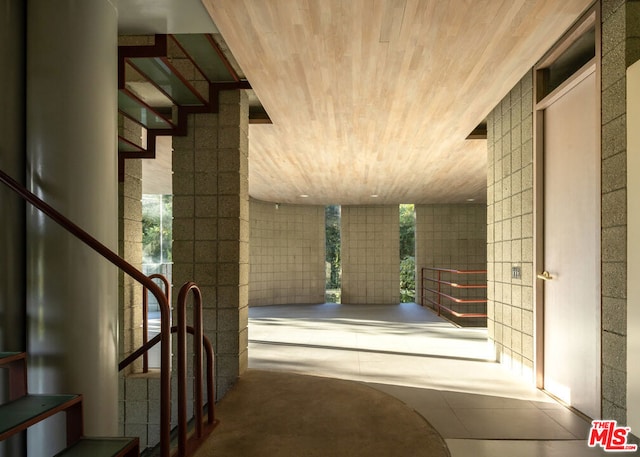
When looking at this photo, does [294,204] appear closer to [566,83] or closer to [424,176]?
[424,176]

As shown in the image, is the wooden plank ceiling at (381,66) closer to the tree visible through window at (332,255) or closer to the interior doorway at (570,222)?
the interior doorway at (570,222)

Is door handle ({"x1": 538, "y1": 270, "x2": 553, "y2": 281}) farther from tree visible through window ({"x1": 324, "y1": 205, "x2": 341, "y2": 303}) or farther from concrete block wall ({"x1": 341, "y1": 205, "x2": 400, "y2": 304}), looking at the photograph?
tree visible through window ({"x1": 324, "y1": 205, "x2": 341, "y2": 303})

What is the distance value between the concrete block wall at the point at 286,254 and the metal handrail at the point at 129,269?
8.42m

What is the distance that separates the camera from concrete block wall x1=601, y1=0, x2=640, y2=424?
2.30 m

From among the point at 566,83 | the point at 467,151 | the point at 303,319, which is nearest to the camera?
the point at 566,83

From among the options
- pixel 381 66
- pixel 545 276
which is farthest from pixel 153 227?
pixel 545 276

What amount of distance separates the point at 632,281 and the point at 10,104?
2.92m

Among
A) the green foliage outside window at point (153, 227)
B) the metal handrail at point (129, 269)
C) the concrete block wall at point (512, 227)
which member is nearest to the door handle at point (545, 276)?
the concrete block wall at point (512, 227)

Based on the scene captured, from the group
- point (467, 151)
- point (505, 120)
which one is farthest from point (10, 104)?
point (467, 151)

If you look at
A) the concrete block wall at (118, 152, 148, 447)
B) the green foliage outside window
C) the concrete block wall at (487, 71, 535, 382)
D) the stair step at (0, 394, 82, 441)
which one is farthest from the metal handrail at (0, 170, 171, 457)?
the green foliage outside window

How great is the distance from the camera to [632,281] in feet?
7.25

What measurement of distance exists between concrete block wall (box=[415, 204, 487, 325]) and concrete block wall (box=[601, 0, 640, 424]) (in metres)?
8.76

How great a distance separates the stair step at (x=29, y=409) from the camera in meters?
1.45

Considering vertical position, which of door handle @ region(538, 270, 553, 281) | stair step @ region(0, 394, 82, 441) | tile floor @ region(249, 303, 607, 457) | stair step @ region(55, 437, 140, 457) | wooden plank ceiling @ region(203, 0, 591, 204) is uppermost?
wooden plank ceiling @ region(203, 0, 591, 204)
